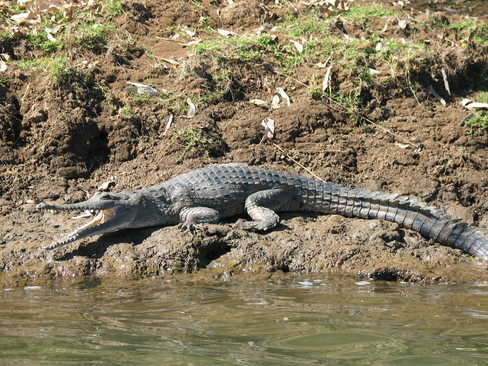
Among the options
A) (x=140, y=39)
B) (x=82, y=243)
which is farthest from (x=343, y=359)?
(x=140, y=39)

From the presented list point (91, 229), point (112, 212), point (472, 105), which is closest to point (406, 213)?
point (472, 105)

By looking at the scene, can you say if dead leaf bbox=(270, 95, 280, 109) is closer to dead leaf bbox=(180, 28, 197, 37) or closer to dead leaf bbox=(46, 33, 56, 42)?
dead leaf bbox=(180, 28, 197, 37)

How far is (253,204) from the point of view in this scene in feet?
17.5

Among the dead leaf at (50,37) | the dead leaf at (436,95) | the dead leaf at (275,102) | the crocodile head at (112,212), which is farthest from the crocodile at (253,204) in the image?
the dead leaf at (50,37)

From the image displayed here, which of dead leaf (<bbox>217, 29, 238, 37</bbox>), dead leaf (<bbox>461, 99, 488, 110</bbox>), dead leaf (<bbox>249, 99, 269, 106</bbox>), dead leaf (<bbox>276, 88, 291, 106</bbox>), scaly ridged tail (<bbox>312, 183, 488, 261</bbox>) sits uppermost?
dead leaf (<bbox>217, 29, 238, 37</bbox>)

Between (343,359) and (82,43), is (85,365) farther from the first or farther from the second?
(82,43)

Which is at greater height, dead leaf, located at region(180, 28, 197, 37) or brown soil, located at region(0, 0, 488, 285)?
dead leaf, located at region(180, 28, 197, 37)

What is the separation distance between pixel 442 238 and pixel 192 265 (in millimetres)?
2444

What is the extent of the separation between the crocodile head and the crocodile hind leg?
0.93m

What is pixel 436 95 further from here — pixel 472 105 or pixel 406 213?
pixel 406 213

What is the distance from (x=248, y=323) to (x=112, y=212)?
213 centimetres

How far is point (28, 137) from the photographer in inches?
241

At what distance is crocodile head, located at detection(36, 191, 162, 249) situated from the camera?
15.0 feet

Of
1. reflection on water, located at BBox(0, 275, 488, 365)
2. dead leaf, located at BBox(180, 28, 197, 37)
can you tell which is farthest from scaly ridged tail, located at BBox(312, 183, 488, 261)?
dead leaf, located at BBox(180, 28, 197, 37)
